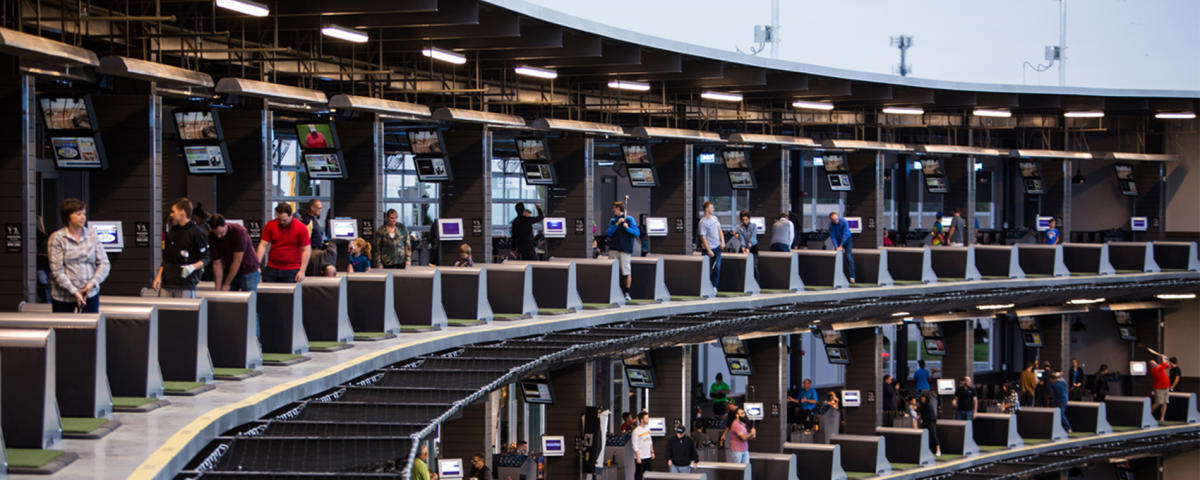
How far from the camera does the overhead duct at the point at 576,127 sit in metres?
21.4

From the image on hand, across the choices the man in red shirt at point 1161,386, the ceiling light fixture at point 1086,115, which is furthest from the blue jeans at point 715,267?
the ceiling light fixture at point 1086,115

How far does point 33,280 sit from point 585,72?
12.5m

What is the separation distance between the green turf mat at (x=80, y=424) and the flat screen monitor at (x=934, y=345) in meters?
26.8

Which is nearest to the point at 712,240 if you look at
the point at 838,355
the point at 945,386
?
the point at 838,355

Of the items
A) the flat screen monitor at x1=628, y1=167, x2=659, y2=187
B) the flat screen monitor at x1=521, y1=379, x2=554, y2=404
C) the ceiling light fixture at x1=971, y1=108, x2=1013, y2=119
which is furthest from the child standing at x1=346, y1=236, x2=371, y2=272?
the ceiling light fixture at x1=971, y1=108, x2=1013, y2=119

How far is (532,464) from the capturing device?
2053 centimetres

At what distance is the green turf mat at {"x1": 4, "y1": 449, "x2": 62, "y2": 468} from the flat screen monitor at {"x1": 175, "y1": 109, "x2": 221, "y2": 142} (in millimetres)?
9279

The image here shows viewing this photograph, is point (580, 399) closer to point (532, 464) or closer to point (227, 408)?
point (532, 464)

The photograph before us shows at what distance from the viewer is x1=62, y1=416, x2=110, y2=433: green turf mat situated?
7.67 m

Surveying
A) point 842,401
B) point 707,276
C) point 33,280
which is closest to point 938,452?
point 842,401

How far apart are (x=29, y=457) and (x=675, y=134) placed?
18319 mm

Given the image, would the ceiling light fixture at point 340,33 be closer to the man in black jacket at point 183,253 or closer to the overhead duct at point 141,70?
the overhead duct at point 141,70

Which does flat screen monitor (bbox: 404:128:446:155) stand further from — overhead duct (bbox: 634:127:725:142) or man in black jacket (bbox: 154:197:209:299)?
man in black jacket (bbox: 154:197:209:299)

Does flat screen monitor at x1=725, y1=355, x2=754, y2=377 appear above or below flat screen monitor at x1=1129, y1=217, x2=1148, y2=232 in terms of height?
below
